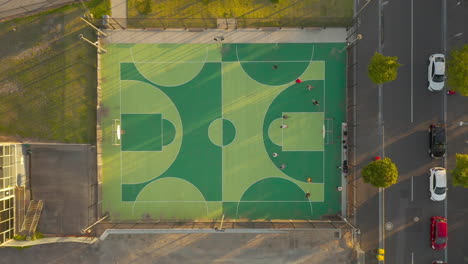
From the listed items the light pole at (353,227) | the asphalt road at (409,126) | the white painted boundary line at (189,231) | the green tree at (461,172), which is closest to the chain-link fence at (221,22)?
the asphalt road at (409,126)

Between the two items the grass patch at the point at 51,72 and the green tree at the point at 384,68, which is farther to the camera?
the grass patch at the point at 51,72

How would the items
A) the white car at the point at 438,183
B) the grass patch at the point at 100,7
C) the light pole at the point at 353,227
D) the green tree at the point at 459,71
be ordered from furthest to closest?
the grass patch at the point at 100,7 → the white car at the point at 438,183 → the light pole at the point at 353,227 → the green tree at the point at 459,71

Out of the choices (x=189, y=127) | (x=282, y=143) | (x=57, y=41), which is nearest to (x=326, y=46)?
(x=282, y=143)

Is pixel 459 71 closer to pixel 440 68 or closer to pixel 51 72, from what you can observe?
pixel 440 68

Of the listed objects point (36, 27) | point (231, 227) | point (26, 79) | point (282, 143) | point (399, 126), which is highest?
point (36, 27)

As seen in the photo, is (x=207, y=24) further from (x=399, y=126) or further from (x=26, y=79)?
(x=399, y=126)

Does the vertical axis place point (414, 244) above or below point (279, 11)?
below

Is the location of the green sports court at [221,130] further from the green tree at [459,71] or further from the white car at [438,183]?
the green tree at [459,71]
